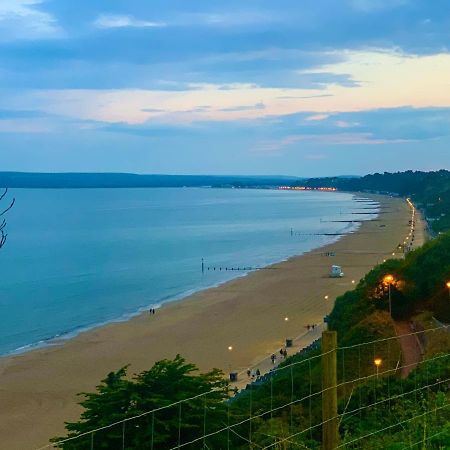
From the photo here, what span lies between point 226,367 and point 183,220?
91.8m

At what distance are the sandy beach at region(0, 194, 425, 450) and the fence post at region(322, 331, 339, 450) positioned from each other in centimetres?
1552

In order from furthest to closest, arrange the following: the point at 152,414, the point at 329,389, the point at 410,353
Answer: the point at 410,353
the point at 152,414
the point at 329,389

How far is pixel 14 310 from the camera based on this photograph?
134ft

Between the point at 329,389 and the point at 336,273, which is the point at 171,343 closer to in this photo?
the point at 336,273

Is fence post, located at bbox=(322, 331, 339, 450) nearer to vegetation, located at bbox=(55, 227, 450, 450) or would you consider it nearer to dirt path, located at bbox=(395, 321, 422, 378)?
vegetation, located at bbox=(55, 227, 450, 450)

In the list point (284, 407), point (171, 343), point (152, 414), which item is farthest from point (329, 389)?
point (171, 343)

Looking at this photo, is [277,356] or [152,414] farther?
[277,356]

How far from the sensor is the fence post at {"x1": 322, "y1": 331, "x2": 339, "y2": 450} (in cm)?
516

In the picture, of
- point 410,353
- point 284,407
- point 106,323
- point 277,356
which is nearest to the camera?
point 284,407

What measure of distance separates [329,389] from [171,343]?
86.5ft

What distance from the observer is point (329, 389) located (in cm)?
529

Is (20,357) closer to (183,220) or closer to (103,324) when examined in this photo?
(103,324)

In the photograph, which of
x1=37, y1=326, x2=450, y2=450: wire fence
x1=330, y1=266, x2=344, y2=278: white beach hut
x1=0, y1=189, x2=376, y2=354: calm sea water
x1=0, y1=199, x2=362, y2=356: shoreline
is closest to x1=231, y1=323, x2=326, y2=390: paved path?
x1=37, y1=326, x2=450, y2=450: wire fence

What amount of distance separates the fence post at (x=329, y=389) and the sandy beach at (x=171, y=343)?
50.9 ft
